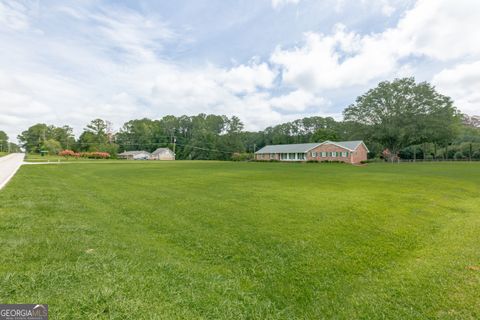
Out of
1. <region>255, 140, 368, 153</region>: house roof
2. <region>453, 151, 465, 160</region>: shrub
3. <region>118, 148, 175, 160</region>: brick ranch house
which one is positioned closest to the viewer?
<region>453, 151, 465, 160</region>: shrub

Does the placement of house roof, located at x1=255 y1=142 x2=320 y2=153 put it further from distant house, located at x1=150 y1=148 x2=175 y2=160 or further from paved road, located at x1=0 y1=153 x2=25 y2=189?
paved road, located at x1=0 y1=153 x2=25 y2=189

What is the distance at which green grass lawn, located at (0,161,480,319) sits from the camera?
2.57 meters

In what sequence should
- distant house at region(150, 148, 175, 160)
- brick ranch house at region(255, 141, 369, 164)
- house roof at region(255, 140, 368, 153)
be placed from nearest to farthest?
brick ranch house at region(255, 141, 369, 164), house roof at region(255, 140, 368, 153), distant house at region(150, 148, 175, 160)

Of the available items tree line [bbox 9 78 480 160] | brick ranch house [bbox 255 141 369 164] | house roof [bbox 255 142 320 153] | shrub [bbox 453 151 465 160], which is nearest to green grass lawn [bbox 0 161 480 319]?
brick ranch house [bbox 255 141 369 164]

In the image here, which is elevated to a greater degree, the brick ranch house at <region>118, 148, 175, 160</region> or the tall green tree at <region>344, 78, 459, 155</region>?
the tall green tree at <region>344, 78, 459, 155</region>

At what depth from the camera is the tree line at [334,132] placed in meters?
40.4

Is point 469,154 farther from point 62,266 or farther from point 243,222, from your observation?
point 62,266

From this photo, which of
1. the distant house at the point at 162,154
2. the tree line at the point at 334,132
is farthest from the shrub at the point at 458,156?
the distant house at the point at 162,154

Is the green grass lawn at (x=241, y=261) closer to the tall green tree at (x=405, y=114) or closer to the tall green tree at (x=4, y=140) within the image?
the tall green tree at (x=405, y=114)

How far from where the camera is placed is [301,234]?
4891mm

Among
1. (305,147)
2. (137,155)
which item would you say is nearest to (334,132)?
(305,147)

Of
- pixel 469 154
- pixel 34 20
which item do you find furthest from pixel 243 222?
pixel 469 154

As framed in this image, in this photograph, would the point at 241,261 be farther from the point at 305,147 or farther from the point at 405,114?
the point at 305,147

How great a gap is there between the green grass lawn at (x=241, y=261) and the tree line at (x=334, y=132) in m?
41.9
